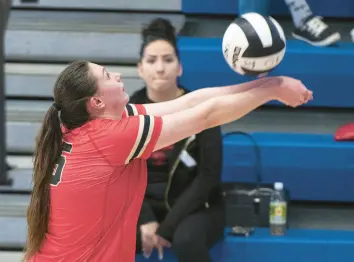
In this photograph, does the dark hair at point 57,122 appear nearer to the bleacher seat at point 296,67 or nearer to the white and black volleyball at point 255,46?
the white and black volleyball at point 255,46

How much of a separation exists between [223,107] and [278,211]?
1.50 m

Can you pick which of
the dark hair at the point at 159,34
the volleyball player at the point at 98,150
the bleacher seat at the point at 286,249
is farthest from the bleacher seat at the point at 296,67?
the volleyball player at the point at 98,150

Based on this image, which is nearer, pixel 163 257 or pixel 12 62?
pixel 163 257

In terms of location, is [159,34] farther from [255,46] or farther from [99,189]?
[99,189]

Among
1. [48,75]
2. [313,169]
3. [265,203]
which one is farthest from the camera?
[48,75]

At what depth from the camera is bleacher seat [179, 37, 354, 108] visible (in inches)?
178

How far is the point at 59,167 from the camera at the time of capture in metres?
2.67

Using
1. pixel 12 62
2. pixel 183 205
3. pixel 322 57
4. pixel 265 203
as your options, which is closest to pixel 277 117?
pixel 322 57

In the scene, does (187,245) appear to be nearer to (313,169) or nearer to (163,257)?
(163,257)

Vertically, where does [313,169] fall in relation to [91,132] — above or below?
below

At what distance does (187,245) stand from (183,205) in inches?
7.6

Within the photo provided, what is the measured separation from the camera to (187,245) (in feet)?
12.1

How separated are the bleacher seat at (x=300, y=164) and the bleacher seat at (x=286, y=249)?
0.37 meters

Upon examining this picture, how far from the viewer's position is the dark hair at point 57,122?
8.66ft
